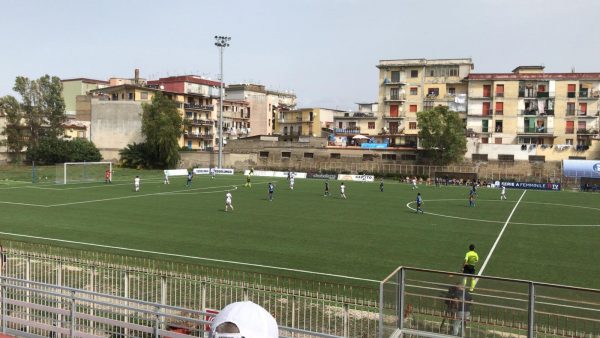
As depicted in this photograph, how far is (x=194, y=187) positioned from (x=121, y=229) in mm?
29377

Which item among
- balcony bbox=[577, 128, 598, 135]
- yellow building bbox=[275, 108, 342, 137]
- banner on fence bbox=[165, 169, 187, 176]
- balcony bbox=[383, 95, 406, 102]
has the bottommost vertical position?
banner on fence bbox=[165, 169, 187, 176]

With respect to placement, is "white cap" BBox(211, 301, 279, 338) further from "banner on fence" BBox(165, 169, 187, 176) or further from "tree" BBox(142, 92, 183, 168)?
"tree" BBox(142, 92, 183, 168)

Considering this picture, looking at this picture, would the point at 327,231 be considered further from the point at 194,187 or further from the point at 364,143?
the point at 364,143

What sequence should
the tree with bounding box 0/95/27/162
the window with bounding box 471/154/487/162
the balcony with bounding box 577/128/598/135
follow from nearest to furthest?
1. the window with bounding box 471/154/487/162
2. the balcony with bounding box 577/128/598/135
3. the tree with bounding box 0/95/27/162

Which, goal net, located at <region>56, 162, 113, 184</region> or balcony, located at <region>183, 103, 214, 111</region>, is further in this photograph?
balcony, located at <region>183, 103, 214, 111</region>

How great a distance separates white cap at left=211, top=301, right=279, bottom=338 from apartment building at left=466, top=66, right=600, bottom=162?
88.2 metres

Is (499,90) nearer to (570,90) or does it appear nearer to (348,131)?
(570,90)

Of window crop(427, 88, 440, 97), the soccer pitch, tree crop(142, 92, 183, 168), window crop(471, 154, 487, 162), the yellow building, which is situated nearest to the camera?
the soccer pitch

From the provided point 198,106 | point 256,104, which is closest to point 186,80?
point 198,106

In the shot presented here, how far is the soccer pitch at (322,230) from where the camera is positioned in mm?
23739

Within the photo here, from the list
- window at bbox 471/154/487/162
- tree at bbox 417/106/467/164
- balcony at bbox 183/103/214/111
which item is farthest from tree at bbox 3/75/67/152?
window at bbox 471/154/487/162

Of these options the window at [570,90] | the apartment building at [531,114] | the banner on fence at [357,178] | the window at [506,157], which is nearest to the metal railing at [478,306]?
the banner on fence at [357,178]

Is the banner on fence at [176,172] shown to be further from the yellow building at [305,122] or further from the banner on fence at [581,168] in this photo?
the banner on fence at [581,168]

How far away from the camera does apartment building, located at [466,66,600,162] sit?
85875 millimetres
